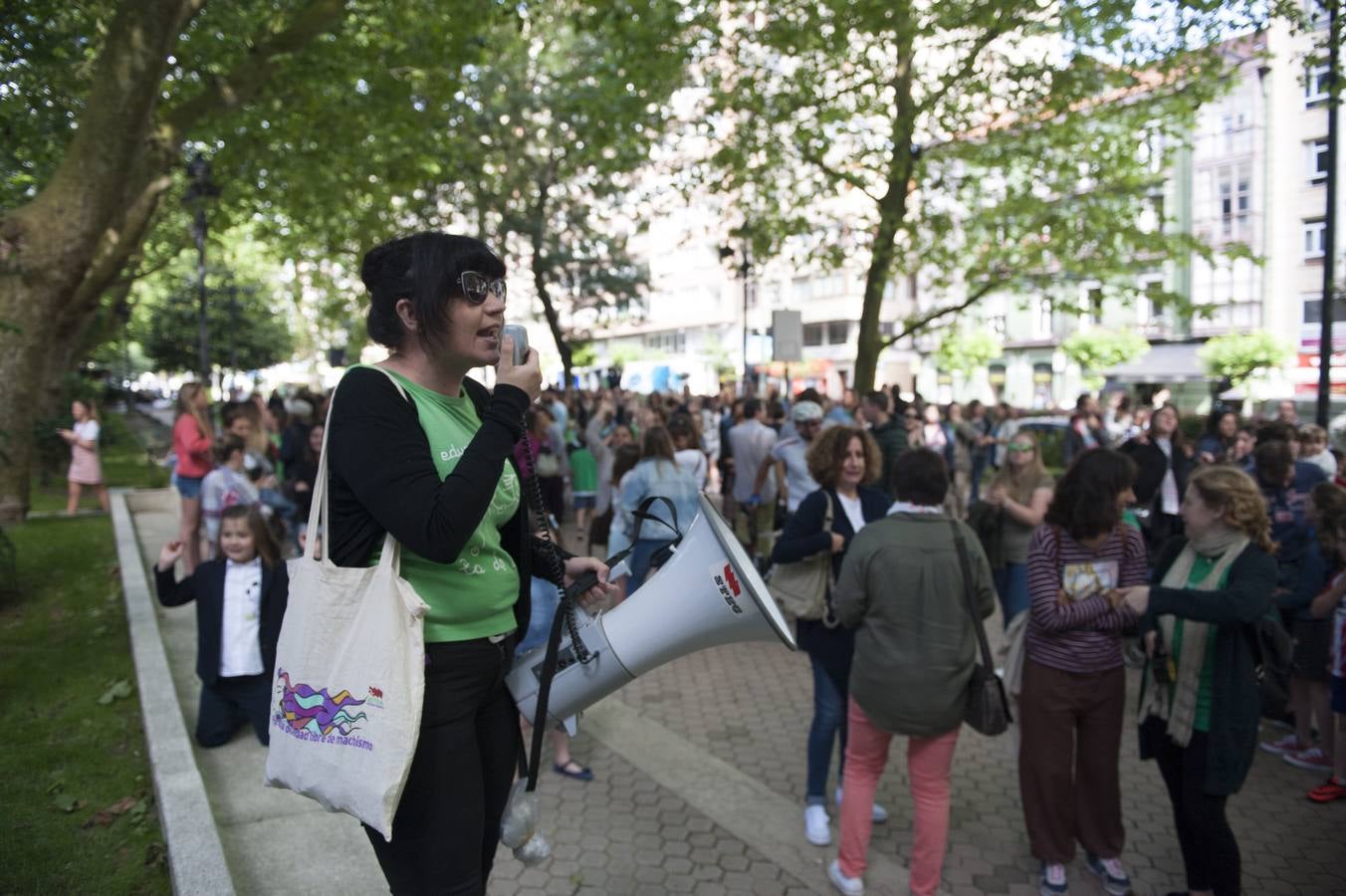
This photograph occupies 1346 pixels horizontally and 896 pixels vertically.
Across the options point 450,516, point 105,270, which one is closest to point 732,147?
point 105,270

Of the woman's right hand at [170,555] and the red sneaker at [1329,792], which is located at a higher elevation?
the woman's right hand at [170,555]

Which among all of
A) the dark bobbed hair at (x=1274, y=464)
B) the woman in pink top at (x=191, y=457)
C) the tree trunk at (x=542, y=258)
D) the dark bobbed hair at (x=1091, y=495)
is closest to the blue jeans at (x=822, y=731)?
the dark bobbed hair at (x=1091, y=495)

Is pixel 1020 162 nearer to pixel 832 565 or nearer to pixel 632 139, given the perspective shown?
pixel 632 139

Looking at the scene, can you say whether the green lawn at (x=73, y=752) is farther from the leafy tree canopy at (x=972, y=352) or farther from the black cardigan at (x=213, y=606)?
the leafy tree canopy at (x=972, y=352)

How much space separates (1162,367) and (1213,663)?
46.5m

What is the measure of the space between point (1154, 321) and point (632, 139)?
3553 centimetres

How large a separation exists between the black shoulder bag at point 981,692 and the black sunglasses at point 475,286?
2.37 metres

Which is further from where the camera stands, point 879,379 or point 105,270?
point 879,379

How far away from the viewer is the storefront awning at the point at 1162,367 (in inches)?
1751

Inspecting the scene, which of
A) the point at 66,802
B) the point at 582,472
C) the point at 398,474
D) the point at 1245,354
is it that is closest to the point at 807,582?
the point at 398,474

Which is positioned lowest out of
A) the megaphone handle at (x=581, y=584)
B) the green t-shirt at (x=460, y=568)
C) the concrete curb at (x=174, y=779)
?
the concrete curb at (x=174, y=779)

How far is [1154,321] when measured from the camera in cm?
4584

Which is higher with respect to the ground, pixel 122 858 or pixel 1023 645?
pixel 1023 645

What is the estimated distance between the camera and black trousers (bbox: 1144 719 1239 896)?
3672 millimetres
